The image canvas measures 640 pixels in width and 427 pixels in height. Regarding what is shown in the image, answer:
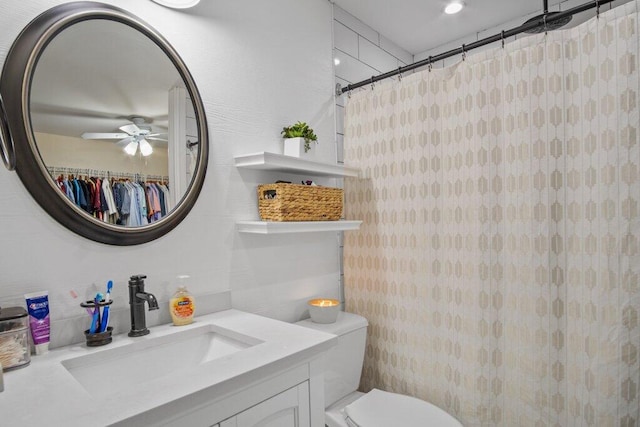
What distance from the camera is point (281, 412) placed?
957mm

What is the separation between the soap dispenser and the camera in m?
1.21

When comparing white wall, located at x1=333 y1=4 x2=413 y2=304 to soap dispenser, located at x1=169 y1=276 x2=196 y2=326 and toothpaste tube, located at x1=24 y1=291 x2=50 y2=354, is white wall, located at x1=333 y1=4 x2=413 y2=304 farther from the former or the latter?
toothpaste tube, located at x1=24 y1=291 x2=50 y2=354

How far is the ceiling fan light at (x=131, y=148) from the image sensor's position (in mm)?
1188

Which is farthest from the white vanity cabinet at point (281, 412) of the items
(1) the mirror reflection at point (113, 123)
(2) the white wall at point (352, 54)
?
(2) the white wall at point (352, 54)

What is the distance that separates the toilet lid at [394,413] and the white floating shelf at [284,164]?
1.05 m

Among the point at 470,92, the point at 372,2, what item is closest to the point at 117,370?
the point at 470,92

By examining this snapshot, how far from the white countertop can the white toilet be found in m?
0.57

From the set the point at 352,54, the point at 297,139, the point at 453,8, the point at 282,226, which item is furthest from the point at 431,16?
the point at 282,226

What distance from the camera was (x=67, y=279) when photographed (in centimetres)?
104

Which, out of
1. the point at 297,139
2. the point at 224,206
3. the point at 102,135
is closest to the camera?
the point at 102,135

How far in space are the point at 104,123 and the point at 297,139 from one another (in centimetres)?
76

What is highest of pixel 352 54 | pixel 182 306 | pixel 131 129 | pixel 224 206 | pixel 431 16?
pixel 431 16

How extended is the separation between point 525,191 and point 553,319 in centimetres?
51

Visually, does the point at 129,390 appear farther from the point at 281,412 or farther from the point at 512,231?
the point at 512,231
